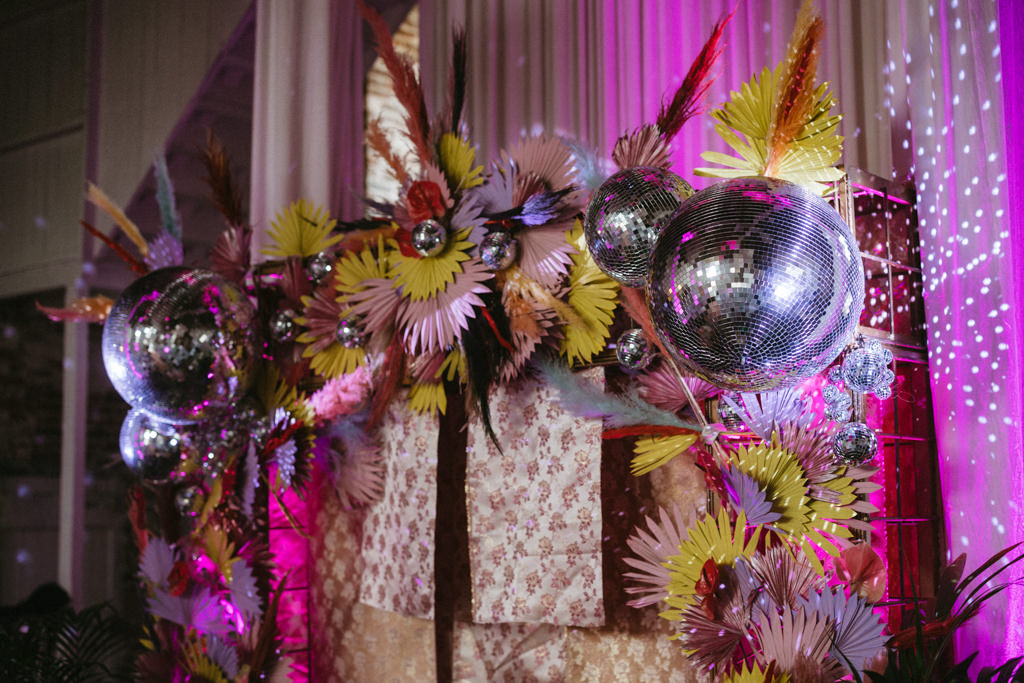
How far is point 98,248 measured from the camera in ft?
16.3

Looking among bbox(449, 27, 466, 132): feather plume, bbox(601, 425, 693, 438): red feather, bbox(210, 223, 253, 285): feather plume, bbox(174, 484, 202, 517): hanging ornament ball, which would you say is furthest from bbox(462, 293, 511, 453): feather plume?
bbox(174, 484, 202, 517): hanging ornament ball

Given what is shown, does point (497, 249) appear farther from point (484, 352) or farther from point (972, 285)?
point (972, 285)

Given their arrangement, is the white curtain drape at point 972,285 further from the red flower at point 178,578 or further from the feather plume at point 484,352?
the red flower at point 178,578

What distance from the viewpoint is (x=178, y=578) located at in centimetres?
306

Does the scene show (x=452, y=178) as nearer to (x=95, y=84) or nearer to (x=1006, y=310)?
(x=1006, y=310)

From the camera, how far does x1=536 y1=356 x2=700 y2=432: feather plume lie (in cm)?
221

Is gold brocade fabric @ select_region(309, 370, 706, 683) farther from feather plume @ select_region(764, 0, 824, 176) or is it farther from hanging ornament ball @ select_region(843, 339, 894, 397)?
feather plume @ select_region(764, 0, 824, 176)

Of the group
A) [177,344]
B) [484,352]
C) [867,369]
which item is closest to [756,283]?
[867,369]

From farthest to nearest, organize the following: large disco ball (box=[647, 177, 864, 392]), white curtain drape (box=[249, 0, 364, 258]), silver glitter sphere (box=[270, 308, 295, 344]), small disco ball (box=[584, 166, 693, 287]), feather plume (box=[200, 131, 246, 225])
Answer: white curtain drape (box=[249, 0, 364, 258]) → feather plume (box=[200, 131, 246, 225]) → silver glitter sphere (box=[270, 308, 295, 344]) → small disco ball (box=[584, 166, 693, 287]) → large disco ball (box=[647, 177, 864, 392])

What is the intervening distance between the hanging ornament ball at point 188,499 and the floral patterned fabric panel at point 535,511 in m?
0.98

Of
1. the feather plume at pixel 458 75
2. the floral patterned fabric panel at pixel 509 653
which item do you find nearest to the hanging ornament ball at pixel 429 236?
the feather plume at pixel 458 75

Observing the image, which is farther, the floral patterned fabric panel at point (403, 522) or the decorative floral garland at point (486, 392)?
the floral patterned fabric panel at point (403, 522)

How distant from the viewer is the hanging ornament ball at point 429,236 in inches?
97.6

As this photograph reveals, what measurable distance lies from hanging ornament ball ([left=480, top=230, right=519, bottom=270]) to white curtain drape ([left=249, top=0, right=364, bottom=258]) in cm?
142
